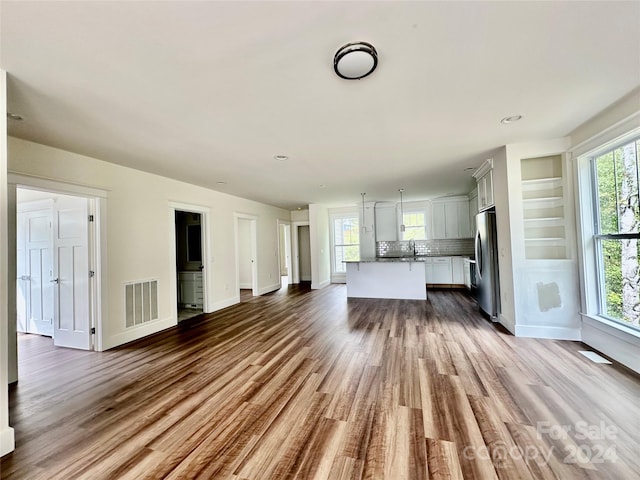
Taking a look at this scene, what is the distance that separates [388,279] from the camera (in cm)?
625

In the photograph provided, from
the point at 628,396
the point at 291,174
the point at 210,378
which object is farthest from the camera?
the point at 291,174

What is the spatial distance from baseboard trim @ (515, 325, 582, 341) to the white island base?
8.28 feet

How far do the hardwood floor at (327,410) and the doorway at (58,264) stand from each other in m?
0.39

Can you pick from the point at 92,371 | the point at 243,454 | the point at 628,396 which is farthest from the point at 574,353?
the point at 92,371

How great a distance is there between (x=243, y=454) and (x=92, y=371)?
2318 millimetres

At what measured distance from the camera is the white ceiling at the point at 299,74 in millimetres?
1387

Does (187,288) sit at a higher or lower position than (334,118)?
lower

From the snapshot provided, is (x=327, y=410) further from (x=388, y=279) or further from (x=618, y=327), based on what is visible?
(x=388, y=279)

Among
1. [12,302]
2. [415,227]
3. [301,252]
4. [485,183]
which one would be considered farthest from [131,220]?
[415,227]

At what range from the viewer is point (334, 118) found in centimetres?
255

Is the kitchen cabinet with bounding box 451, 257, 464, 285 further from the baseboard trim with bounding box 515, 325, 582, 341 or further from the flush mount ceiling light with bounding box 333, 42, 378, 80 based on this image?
the flush mount ceiling light with bounding box 333, 42, 378, 80

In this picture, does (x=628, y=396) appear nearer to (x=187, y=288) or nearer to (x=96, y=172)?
(x=96, y=172)

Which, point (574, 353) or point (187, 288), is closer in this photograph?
point (574, 353)

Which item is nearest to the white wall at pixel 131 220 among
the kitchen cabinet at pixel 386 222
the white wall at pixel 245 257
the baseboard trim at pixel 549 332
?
the white wall at pixel 245 257
